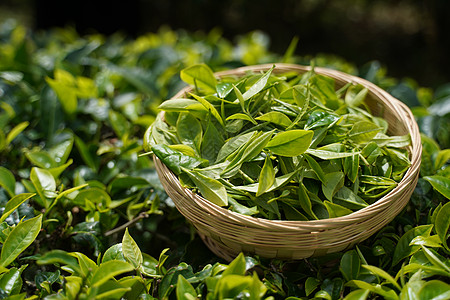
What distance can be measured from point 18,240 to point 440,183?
3.00 feet

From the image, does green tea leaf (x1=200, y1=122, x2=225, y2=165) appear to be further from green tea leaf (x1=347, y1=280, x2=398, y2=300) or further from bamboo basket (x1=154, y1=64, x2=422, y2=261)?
green tea leaf (x1=347, y1=280, x2=398, y2=300)

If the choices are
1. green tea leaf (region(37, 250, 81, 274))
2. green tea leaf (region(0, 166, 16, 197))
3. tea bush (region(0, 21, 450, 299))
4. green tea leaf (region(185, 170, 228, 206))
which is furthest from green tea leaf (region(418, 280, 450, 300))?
green tea leaf (region(0, 166, 16, 197))

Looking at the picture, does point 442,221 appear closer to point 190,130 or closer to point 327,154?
point 327,154

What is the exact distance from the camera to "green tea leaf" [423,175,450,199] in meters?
0.93

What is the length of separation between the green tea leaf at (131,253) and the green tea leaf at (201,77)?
424mm

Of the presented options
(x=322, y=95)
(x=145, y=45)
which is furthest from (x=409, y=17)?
(x=322, y=95)

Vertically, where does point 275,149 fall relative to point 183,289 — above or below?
above

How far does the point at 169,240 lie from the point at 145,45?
3.52ft

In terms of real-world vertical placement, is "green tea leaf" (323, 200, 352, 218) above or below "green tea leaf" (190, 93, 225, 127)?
below

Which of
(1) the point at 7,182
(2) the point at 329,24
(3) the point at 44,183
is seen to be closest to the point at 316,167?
(3) the point at 44,183

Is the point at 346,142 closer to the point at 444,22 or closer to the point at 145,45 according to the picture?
the point at 145,45

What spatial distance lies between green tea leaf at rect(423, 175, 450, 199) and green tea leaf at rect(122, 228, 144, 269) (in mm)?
652

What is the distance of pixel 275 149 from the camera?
866 mm

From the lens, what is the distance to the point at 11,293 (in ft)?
2.65
